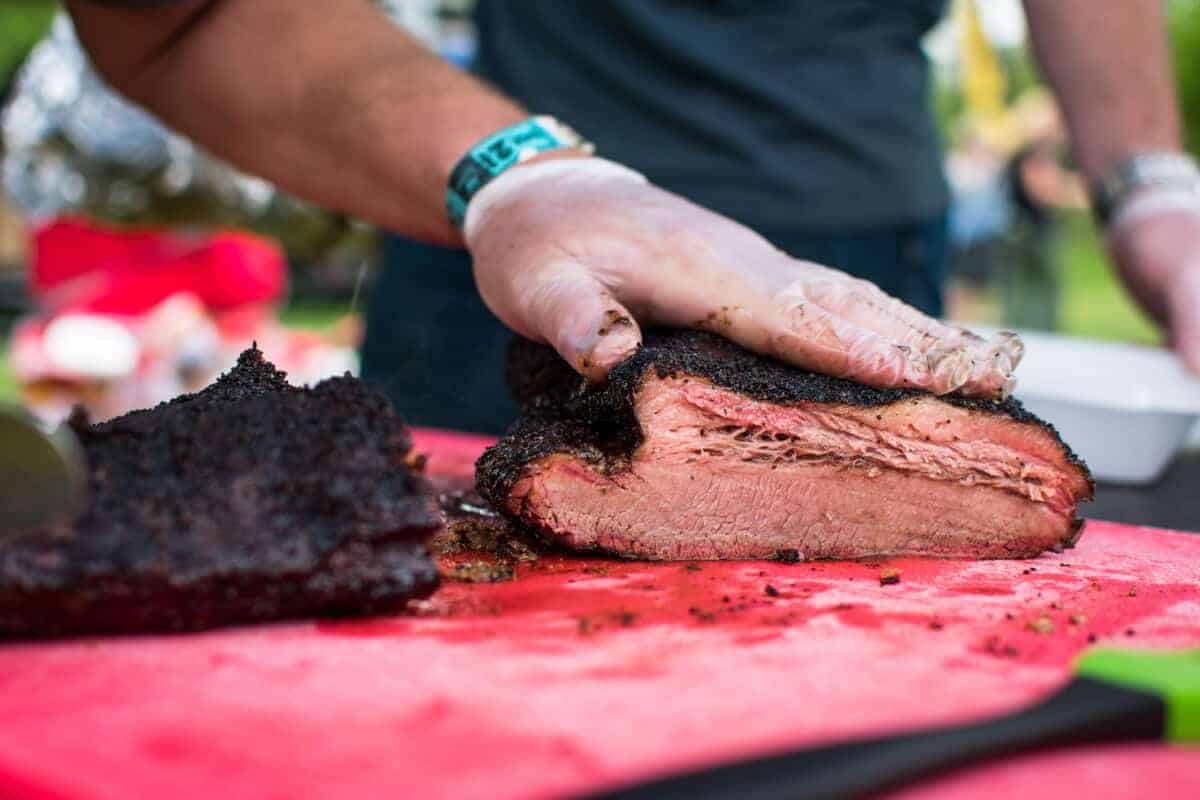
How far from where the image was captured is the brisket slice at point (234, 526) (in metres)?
1.63

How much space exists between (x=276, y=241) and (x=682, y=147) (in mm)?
4727

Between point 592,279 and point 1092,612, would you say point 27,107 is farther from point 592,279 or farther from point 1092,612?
point 1092,612

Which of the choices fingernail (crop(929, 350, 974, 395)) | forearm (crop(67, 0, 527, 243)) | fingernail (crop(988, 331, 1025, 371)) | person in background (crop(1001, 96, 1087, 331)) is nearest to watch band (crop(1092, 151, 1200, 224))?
fingernail (crop(988, 331, 1025, 371))

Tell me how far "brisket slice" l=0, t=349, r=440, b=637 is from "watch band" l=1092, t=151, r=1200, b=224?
323 centimetres

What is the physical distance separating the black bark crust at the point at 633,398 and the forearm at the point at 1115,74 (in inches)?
91.2

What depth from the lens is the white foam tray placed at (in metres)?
3.12

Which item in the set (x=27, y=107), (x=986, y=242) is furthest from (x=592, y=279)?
(x=986, y=242)

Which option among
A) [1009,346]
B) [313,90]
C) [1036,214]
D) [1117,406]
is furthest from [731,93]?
[1036,214]

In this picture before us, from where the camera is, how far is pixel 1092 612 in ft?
6.32

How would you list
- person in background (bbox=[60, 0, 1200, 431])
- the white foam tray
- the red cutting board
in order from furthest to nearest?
the white foam tray < person in background (bbox=[60, 0, 1200, 431]) < the red cutting board

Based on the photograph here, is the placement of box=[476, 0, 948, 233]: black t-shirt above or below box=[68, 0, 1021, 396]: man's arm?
above

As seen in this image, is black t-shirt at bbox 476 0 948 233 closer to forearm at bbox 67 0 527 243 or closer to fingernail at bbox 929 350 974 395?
forearm at bbox 67 0 527 243

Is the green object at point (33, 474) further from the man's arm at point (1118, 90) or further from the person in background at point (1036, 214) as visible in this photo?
the person in background at point (1036, 214)

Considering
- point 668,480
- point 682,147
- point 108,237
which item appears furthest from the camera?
point 108,237
